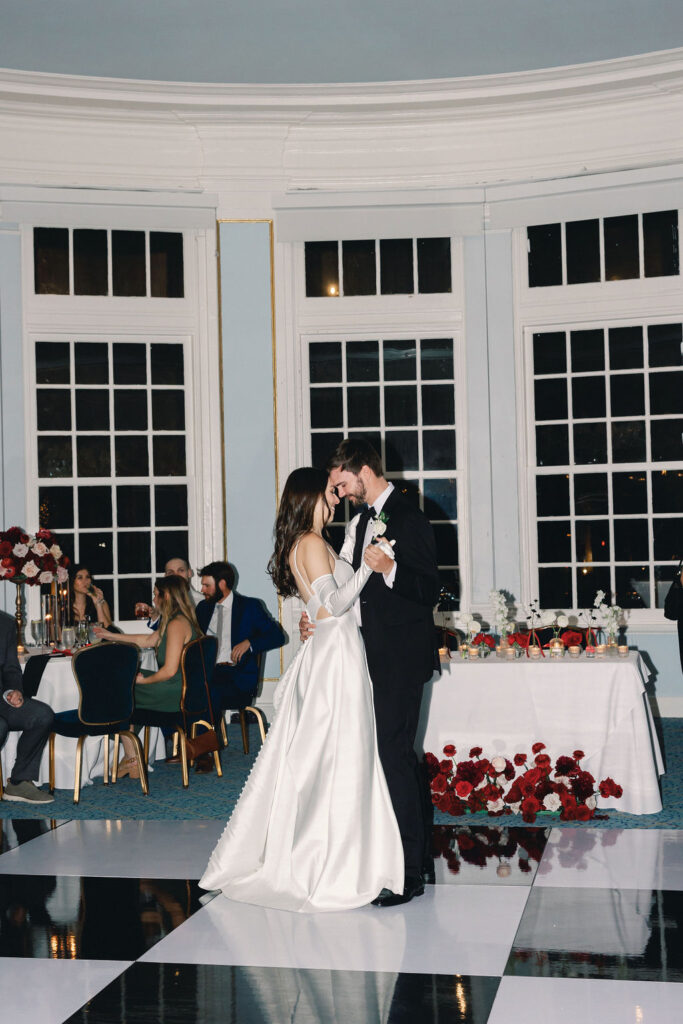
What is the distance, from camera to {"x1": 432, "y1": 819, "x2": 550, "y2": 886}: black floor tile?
4.38 metres

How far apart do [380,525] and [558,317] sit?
546 cm

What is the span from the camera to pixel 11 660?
6.09 m

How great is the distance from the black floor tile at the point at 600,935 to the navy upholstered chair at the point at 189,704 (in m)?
2.74

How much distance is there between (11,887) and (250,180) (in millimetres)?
6160

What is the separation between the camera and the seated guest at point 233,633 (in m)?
7.08

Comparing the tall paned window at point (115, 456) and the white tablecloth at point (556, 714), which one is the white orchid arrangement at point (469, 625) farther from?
the tall paned window at point (115, 456)

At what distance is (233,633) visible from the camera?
24.1 ft

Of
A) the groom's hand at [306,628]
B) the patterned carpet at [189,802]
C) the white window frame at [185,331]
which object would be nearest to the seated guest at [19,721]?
the patterned carpet at [189,802]

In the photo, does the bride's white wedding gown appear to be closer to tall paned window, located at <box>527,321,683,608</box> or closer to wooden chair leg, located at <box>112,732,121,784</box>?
wooden chair leg, located at <box>112,732,121,784</box>

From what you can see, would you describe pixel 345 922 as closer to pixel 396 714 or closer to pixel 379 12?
pixel 396 714

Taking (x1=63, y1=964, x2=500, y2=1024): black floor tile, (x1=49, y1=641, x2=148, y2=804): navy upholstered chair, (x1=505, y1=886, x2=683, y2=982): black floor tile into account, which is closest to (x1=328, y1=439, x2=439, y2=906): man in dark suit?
(x1=505, y1=886, x2=683, y2=982): black floor tile

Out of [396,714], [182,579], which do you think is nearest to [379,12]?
[182,579]

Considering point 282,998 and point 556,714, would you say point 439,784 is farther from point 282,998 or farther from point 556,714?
point 282,998

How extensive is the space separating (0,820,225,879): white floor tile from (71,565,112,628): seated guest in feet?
8.98
